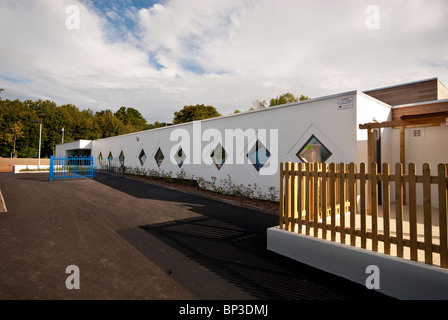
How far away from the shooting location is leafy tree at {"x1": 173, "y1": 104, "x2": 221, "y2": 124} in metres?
48.2

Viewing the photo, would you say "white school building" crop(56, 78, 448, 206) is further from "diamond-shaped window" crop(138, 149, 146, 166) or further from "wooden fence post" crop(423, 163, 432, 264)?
"diamond-shaped window" crop(138, 149, 146, 166)

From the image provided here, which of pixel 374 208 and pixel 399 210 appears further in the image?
pixel 374 208

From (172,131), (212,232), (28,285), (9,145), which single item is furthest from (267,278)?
(9,145)

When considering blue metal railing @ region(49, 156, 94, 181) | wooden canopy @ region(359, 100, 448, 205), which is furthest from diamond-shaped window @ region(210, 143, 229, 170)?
blue metal railing @ region(49, 156, 94, 181)

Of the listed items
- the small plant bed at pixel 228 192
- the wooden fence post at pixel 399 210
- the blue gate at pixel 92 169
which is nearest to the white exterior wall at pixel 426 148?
the small plant bed at pixel 228 192

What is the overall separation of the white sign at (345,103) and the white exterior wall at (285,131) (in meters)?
0.05

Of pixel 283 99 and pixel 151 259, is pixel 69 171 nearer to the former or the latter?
pixel 151 259

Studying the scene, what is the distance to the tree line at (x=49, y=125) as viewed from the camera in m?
39.1

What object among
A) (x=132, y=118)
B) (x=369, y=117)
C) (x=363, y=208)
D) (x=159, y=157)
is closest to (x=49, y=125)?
(x=132, y=118)

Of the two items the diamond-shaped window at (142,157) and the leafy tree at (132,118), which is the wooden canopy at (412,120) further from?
the leafy tree at (132,118)

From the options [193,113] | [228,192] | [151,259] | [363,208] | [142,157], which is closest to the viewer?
[363,208]

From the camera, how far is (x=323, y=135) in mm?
6871

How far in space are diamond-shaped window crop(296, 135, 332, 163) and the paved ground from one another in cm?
227

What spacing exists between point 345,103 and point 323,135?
3.39 ft
